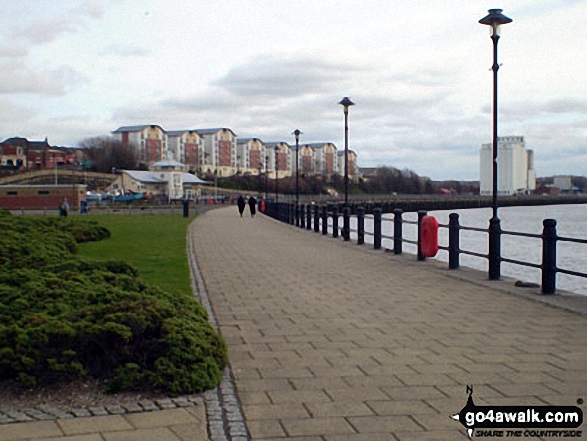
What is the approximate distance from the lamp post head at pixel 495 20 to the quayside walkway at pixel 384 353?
4.81 meters

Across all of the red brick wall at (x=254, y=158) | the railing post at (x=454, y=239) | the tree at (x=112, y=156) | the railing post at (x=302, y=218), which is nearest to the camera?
the railing post at (x=454, y=239)

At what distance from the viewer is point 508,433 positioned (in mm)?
4207

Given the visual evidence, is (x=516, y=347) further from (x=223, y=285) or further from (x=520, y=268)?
(x=520, y=268)

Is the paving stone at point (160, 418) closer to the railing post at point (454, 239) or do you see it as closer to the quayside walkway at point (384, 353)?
the quayside walkway at point (384, 353)

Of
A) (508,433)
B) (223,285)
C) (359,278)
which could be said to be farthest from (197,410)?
(359,278)

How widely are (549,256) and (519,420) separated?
5416 millimetres

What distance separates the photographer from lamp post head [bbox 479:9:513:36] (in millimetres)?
12828

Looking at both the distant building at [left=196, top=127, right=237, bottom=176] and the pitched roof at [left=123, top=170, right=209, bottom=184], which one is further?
the distant building at [left=196, top=127, right=237, bottom=176]

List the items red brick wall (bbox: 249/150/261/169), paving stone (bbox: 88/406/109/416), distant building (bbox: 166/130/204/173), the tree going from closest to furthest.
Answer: paving stone (bbox: 88/406/109/416) < the tree < distant building (bbox: 166/130/204/173) < red brick wall (bbox: 249/150/261/169)

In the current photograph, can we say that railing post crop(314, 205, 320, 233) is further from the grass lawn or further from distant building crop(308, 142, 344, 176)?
distant building crop(308, 142, 344, 176)

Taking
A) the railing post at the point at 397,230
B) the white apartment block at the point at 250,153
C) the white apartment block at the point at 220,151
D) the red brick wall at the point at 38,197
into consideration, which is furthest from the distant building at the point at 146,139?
the railing post at the point at 397,230

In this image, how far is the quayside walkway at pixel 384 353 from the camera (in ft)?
A: 14.7

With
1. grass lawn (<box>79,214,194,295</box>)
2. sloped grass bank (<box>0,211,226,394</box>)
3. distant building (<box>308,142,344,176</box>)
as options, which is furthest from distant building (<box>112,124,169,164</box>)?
sloped grass bank (<box>0,211,226,394</box>)

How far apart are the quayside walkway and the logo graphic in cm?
Answer: 11
